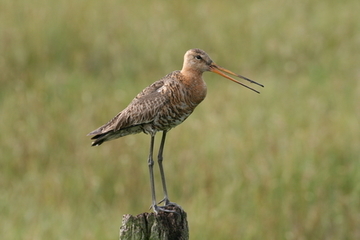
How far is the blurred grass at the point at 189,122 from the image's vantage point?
781cm

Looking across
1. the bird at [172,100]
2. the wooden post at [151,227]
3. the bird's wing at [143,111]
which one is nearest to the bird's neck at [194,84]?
the bird at [172,100]

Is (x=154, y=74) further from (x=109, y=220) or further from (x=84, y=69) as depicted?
(x=109, y=220)

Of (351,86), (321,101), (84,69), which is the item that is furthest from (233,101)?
(84,69)

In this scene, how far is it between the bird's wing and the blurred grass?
258 cm

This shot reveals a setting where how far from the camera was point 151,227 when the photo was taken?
432 centimetres

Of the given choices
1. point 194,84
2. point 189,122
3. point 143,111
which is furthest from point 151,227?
point 189,122

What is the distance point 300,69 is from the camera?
12.1 metres

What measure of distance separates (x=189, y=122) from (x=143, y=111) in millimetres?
4772

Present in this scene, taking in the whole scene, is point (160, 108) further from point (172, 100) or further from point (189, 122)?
point (189, 122)

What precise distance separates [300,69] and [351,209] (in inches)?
185

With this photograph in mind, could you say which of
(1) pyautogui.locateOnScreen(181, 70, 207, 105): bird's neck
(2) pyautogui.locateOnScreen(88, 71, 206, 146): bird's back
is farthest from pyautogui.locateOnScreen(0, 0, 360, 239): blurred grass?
(1) pyautogui.locateOnScreen(181, 70, 207, 105): bird's neck

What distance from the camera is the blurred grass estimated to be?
781cm

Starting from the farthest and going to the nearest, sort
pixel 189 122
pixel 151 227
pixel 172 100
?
pixel 189 122 → pixel 172 100 → pixel 151 227

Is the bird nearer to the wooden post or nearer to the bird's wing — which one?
the bird's wing
